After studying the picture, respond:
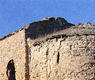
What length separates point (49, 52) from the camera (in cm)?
1414

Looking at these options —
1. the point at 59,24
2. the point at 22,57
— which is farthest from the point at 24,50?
the point at 59,24

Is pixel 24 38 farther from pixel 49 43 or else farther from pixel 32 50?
pixel 49 43

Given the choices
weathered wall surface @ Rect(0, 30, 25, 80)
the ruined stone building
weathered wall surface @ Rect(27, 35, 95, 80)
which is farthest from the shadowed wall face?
weathered wall surface @ Rect(27, 35, 95, 80)

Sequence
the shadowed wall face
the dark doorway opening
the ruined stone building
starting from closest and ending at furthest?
the ruined stone building → the shadowed wall face → the dark doorway opening

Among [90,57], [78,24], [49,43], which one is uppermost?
[78,24]

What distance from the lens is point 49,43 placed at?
14.2 m

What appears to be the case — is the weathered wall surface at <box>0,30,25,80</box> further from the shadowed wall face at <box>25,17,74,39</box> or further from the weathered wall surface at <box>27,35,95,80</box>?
the weathered wall surface at <box>27,35,95,80</box>

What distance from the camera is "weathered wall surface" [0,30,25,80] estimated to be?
15859 mm

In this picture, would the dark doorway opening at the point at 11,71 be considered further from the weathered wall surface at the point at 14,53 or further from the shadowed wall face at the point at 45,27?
the shadowed wall face at the point at 45,27

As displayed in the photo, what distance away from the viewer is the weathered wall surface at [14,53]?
1586 centimetres

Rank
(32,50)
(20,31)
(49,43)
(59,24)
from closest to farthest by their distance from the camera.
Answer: (49,43), (32,50), (20,31), (59,24)

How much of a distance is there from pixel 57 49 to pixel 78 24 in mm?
2081

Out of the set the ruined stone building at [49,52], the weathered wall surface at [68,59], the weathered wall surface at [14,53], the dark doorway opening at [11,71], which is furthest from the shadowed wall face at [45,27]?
the dark doorway opening at [11,71]

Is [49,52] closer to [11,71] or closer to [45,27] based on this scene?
[45,27]
